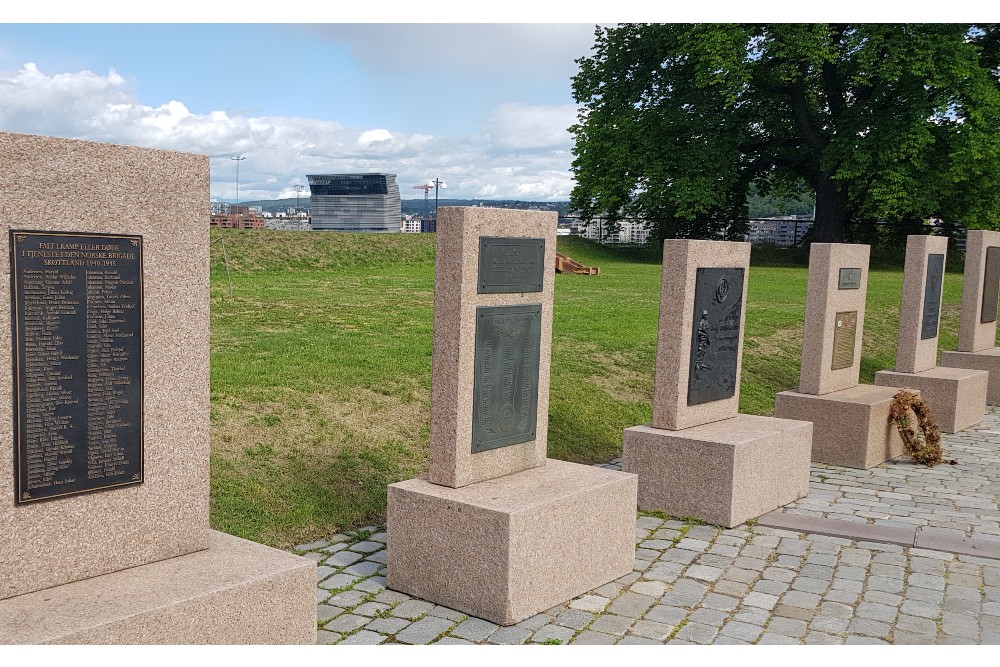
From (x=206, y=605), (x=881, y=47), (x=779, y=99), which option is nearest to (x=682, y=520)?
(x=206, y=605)

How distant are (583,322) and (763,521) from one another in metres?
8.97

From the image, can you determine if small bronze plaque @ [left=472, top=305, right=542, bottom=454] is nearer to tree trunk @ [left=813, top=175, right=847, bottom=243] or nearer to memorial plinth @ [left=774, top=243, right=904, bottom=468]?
memorial plinth @ [left=774, top=243, right=904, bottom=468]

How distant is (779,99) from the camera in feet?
117

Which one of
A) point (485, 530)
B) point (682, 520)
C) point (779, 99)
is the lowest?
point (682, 520)

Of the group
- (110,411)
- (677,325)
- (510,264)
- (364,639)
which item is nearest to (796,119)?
(677,325)

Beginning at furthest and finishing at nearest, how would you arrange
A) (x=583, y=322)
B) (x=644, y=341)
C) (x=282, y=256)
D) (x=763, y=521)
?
(x=282, y=256)
(x=583, y=322)
(x=644, y=341)
(x=763, y=521)

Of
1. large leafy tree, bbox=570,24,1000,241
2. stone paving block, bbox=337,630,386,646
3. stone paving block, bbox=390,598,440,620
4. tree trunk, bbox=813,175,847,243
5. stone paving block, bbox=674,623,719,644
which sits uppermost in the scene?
large leafy tree, bbox=570,24,1000,241

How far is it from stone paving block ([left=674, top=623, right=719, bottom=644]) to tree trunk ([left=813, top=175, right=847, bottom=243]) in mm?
32375

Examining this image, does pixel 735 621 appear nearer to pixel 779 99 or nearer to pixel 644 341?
pixel 644 341

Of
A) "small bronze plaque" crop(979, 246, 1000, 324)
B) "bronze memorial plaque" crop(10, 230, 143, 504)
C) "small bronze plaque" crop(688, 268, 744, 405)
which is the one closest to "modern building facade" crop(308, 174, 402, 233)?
Result: "small bronze plaque" crop(979, 246, 1000, 324)

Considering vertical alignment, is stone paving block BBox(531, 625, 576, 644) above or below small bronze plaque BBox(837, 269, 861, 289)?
below

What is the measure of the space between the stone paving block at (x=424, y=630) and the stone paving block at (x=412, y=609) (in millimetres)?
81

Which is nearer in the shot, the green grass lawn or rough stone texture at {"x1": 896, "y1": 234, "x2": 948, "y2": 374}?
the green grass lawn

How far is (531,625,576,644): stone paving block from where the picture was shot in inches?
221
